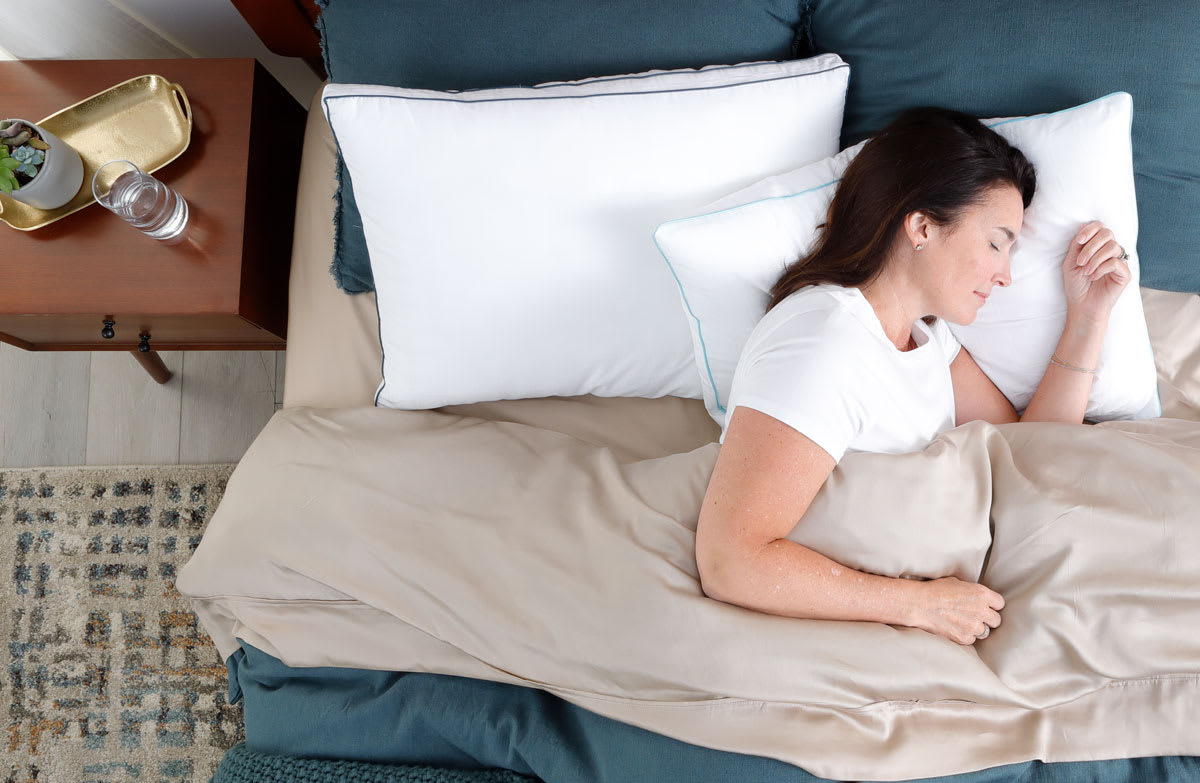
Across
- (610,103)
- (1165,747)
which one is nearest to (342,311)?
(610,103)

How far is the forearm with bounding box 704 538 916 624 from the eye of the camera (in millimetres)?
939

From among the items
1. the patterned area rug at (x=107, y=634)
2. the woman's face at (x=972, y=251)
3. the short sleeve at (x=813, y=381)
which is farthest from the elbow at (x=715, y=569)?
the patterned area rug at (x=107, y=634)

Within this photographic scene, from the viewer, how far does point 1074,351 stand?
1.14 m

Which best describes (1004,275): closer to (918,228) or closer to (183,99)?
(918,228)

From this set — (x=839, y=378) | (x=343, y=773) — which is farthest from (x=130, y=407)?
(x=839, y=378)

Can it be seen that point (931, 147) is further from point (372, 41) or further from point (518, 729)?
point (518, 729)

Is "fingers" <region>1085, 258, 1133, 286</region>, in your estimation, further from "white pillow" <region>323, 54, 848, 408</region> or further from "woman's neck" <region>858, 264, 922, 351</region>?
"white pillow" <region>323, 54, 848, 408</region>

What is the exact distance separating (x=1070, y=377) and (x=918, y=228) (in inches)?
13.8

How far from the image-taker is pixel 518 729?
0.99 m

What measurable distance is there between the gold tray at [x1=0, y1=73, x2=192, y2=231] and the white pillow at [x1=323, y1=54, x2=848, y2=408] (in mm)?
393

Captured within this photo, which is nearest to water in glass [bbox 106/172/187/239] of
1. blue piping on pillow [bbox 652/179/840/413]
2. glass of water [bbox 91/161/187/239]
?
glass of water [bbox 91/161/187/239]

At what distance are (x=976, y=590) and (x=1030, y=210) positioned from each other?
1.81 feet

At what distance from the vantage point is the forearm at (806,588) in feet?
3.08

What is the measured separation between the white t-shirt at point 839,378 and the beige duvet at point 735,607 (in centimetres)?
6
